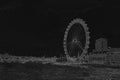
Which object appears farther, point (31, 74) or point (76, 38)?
point (76, 38)

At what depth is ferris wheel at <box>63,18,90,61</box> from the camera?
787 inches

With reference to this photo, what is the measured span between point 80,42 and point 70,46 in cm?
94

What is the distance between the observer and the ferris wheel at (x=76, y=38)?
65.6 feet

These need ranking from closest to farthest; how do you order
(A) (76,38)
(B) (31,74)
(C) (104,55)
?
1. (B) (31,74)
2. (C) (104,55)
3. (A) (76,38)

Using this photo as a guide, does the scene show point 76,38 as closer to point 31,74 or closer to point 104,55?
point 104,55

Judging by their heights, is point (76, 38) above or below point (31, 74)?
above

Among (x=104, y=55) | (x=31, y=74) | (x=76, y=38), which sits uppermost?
(x=76, y=38)

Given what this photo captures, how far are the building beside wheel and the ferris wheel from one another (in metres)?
2.70

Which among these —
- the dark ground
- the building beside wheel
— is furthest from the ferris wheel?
the dark ground

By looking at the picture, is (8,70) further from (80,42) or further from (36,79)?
(80,42)

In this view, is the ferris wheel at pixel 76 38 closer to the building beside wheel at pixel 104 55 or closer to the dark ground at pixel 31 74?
the building beside wheel at pixel 104 55

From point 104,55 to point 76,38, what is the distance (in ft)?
17.9

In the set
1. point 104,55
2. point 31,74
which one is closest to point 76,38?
point 104,55

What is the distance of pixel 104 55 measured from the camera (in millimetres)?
15648
